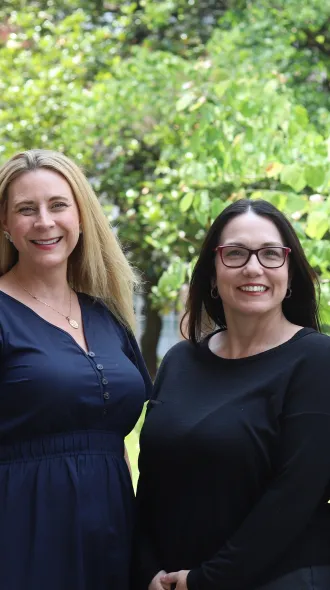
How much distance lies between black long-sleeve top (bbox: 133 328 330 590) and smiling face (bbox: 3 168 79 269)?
75 cm

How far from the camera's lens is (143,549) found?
286cm

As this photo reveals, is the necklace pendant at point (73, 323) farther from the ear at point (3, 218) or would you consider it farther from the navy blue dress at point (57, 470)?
the ear at point (3, 218)

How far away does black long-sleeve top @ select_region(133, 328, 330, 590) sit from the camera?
8.18 ft

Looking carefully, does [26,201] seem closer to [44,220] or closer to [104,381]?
[44,220]

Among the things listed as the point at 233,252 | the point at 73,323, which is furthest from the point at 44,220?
the point at 233,252

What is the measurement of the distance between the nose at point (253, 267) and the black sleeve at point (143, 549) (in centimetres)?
46

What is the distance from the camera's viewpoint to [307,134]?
4762mm

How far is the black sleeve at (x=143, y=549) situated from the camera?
2799mm

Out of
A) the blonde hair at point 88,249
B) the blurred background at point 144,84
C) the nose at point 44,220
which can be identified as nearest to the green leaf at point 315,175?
the blonde hair at point 88,249

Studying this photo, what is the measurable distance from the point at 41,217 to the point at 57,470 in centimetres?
82

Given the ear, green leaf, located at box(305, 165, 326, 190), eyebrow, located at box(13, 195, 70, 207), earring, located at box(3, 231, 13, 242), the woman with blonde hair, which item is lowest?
the woman with blonde hair

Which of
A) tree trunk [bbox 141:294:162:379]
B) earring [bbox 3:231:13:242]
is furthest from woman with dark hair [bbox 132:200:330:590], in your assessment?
tree trunk [bbox 141:294:162:379]

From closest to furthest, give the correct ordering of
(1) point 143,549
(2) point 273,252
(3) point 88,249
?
(2) point 273,252 → (1) point 143,549 → (3) point 88,249

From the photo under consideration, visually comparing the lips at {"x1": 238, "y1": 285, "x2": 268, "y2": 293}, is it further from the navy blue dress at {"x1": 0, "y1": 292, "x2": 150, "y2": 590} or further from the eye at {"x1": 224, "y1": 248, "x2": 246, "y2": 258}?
the navy blue dress at {"x1": 0, "y1": 292, "x2": 150, "y2": 590}
